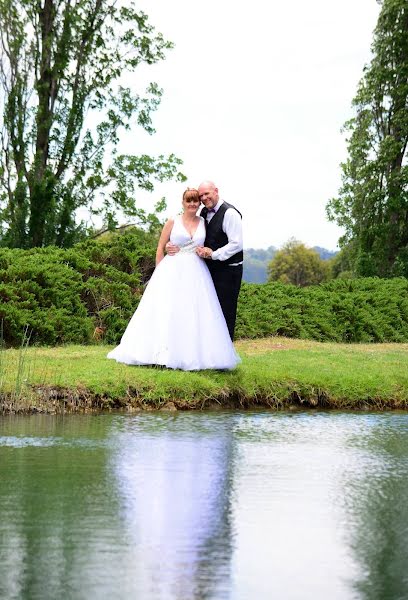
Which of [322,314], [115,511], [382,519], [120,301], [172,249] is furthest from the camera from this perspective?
[322,314]

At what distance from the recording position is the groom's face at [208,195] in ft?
36.8

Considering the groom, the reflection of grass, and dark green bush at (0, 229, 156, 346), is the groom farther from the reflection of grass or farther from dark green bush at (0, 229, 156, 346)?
dark green bush at (0, 229, 156, 346)

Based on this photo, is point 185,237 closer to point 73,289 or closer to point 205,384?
point 205,384

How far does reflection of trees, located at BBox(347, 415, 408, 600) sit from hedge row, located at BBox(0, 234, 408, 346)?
7.58m

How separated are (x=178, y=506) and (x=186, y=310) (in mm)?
5548

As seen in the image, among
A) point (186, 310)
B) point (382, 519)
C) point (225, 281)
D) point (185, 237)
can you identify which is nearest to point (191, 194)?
point (185, 237)

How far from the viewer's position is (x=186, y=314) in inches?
444

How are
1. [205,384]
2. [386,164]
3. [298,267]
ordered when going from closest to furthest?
[205,384], [386,164], [298,267]

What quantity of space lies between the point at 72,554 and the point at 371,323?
1497cm

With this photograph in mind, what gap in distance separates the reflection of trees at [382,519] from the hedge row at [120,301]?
758 cm

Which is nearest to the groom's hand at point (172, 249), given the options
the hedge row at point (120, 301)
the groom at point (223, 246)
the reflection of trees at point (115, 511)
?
the groom at point (223, 246)

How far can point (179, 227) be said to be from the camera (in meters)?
11.4

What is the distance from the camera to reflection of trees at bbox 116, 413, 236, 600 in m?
4.36

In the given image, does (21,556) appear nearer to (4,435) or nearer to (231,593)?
(231,593)
